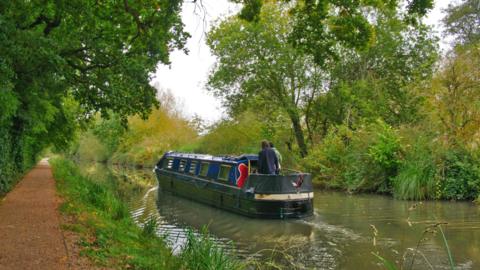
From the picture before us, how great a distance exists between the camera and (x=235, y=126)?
26.4 meters

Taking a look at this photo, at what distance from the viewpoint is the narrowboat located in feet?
39.1

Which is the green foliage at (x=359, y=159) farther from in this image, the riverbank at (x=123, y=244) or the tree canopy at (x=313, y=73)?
the riverbank at (x=123, y=244)

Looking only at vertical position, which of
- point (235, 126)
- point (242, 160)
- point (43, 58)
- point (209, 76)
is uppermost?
point (209, 76)

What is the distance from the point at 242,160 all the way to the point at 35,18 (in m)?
6.88

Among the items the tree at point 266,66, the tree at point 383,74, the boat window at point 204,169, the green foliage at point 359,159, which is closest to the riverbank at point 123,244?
the boat window at point 204,169

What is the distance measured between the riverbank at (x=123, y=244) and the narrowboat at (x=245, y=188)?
3.63 meters

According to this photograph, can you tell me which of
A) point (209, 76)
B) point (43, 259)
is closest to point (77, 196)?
point (43, 259)

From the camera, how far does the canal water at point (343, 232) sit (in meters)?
7.54

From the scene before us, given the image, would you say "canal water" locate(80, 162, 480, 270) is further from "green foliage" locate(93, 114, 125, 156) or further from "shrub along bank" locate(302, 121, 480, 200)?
"green foliage" locate(93, 114, 125, 156)

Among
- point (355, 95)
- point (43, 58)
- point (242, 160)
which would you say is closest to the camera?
point (43, 58)

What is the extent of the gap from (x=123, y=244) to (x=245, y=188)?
6120mm

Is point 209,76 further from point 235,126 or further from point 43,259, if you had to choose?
point 43,259

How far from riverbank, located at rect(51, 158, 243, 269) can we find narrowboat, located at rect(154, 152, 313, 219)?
143 inches

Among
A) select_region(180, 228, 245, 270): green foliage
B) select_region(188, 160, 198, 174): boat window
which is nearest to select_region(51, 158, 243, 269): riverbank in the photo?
select_region(180, 228, 245, 270): green foliage
